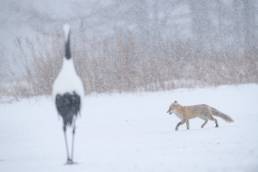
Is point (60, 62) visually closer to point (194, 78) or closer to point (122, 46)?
point (122, 46)

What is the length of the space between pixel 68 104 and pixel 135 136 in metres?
2.37

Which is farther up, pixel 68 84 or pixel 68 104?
pixel 68 84

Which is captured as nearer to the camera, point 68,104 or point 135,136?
point 68,104

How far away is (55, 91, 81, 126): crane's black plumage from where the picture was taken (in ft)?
24.6

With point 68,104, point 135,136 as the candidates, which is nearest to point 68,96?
point 68,104

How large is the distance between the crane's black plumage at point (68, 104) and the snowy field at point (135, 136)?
63cm

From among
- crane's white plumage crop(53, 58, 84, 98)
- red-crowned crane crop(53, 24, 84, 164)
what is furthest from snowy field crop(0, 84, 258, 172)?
crane's white plumage crop(53, 58, 84, 98)

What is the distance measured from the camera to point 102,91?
16094 millimetres

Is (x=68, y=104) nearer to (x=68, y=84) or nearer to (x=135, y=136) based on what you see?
(x=68, y=84)

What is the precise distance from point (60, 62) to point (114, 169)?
9748mm

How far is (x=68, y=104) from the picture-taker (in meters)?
7.52

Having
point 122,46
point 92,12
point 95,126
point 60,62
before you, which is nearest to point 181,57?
point 122,46

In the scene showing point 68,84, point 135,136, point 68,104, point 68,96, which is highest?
point 68,84

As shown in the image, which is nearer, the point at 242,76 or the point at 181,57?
the point at 242,76
